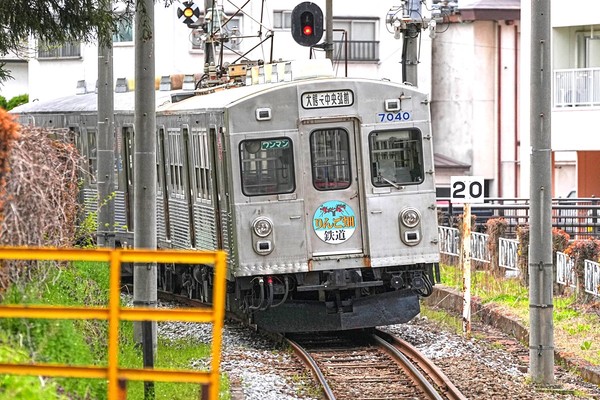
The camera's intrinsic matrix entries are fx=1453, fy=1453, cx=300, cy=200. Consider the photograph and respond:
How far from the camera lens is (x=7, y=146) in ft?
31.2

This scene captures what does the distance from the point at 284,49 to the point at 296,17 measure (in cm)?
2198

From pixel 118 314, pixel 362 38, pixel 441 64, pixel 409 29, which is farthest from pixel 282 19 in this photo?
pixel 118 314

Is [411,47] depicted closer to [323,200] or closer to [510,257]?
[510,257]

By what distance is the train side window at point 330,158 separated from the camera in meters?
17.0

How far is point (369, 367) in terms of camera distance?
1587cm

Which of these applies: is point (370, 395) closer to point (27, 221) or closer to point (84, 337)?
point (84, 337)

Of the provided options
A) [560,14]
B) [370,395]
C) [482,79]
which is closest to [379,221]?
[370,395]

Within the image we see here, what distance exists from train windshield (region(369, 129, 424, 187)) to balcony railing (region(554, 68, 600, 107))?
16.5m

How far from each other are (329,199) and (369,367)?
7.18ft

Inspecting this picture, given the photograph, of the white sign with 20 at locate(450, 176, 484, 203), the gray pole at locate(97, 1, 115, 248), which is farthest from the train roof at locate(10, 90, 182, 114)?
the white sign with 20 at locate(450, 176, 484, 203)

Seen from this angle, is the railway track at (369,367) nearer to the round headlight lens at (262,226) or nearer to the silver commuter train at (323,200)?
the silver commuter train at (323,200)

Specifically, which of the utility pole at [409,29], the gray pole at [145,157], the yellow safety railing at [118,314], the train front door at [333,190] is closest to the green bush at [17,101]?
the utility pole at [409,29]

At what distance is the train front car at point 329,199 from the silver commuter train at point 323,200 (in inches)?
0.5

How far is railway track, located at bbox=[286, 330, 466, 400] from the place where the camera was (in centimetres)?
1409
